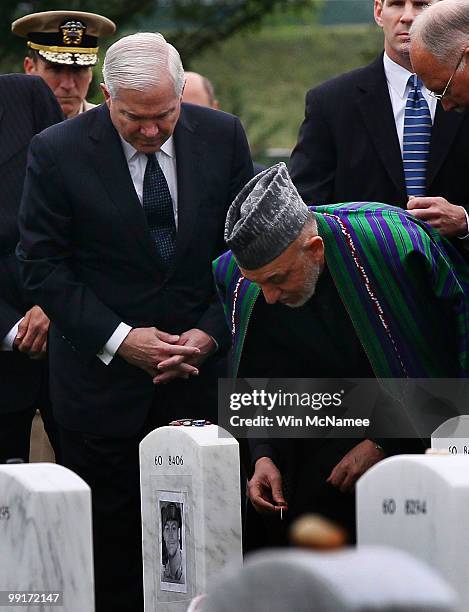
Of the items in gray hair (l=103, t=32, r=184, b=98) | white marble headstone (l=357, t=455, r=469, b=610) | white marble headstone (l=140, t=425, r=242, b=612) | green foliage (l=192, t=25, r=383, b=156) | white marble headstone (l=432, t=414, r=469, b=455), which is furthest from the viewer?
green foliage (l=192, t=25, r=383, b=156)

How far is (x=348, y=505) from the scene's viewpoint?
4730mm

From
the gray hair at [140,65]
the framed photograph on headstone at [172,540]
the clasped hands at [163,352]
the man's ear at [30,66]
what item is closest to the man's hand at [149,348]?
the clasped hands at [163,352]

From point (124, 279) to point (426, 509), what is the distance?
187 centimetres

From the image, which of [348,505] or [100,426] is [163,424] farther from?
[348,505]

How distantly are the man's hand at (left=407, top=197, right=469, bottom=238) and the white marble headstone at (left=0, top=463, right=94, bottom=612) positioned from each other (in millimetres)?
1387

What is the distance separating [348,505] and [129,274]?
1.06 m

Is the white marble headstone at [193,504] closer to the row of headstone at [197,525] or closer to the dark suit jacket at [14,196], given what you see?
the row of headstone at [197,525]

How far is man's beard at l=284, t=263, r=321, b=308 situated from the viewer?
4527 mm

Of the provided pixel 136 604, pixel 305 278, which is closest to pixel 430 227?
pixel 305 278

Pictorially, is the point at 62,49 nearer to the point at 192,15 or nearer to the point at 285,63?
the point at 192,15

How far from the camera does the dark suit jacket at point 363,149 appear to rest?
504cm

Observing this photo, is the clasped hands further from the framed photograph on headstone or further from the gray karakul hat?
the gray karakul hat

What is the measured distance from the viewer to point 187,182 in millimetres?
5113

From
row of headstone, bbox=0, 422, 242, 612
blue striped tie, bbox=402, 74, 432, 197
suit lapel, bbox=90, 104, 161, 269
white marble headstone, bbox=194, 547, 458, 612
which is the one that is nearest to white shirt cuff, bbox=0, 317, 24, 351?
suit lapel, bbox=90, 104, 161, 269
